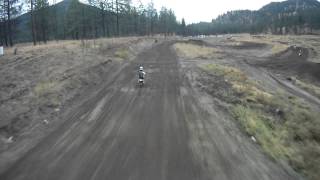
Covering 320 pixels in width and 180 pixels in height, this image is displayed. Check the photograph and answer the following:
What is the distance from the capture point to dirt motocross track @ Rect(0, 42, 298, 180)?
37.4ft

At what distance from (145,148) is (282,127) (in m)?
8.83

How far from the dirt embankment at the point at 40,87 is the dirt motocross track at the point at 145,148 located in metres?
1.13

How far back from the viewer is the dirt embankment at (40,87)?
50.7 ft

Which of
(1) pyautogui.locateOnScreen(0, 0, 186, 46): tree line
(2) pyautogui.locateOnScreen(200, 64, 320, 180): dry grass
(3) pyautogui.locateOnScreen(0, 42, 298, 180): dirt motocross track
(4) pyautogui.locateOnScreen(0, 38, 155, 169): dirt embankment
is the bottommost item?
(2) pyautogui.locateOnScreen(200, 64, 320, 180): dry grass

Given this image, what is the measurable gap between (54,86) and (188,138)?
12.2 meters

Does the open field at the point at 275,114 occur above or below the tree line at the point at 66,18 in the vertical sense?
below

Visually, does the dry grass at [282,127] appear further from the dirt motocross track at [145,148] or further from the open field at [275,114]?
the dirt motocross track at [145,148]

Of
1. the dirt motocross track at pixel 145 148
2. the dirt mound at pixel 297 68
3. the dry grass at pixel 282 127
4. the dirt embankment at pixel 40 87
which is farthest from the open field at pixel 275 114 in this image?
the dirt embankment at pixel 40 87

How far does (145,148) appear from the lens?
13.4m

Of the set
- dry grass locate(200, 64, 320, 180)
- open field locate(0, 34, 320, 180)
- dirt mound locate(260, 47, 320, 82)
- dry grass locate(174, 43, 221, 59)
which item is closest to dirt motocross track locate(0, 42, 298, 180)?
open field locate(0, 34, 320, 180)

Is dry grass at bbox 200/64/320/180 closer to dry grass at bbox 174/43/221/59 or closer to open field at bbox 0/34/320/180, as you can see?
open field at bbox 0/34/320/180

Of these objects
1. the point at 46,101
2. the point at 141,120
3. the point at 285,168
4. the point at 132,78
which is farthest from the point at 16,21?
the point at 285,168

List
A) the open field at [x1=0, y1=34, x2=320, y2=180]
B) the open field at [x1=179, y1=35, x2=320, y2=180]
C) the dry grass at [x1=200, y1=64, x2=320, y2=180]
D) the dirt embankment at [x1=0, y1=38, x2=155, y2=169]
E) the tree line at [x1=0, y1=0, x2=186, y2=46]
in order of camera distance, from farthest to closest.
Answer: the tree line at [x1=0, y1=0, x2=186, y2=46]
the dirt embankment at [x1=0, y1=38, x2=155, y2=169]
the open field at [x1=179, y1=35, x2=320, y2=180]
the dry grass at [x1=200, y1=64, x2=320, y2=180]
the open field at [x1=0, y1=34, x2=320, y2=180]

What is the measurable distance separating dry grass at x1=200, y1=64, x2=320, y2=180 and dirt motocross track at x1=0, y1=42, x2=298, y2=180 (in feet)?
3.63
